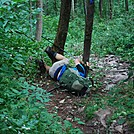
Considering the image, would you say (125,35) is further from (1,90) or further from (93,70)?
(1,90)

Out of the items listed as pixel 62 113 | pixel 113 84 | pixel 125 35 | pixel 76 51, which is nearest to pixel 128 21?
pixel 125 35

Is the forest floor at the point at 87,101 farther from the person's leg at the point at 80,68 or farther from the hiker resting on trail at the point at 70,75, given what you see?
the person's leg at the point at 80,68

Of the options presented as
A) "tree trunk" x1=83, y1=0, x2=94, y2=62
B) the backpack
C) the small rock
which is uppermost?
"tree trunk" x1=83, y1=0, x2=94, y2=62

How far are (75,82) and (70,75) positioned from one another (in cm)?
20

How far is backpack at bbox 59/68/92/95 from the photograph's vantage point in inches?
241

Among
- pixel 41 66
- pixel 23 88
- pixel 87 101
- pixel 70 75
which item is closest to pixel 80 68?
pixel 70 75

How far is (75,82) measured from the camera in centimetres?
614

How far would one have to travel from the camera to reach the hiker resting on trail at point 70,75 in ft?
20.2

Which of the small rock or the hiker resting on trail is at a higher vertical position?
the hiker resting on trail

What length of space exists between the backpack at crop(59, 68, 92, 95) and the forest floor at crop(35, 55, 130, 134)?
0.17 metres

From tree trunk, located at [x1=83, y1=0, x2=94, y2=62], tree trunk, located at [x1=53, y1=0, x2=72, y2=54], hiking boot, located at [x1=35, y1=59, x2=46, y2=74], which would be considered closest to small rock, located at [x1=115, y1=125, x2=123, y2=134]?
tree trunk, located at [x1=83, y1=0, x2=94, y2=62]

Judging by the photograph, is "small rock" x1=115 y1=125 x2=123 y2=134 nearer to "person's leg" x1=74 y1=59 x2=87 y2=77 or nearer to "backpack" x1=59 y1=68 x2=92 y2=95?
"backpack" x1=59 y1=68 x2=92 y2=95

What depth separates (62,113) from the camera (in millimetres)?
5582

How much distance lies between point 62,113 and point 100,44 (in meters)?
6.31
